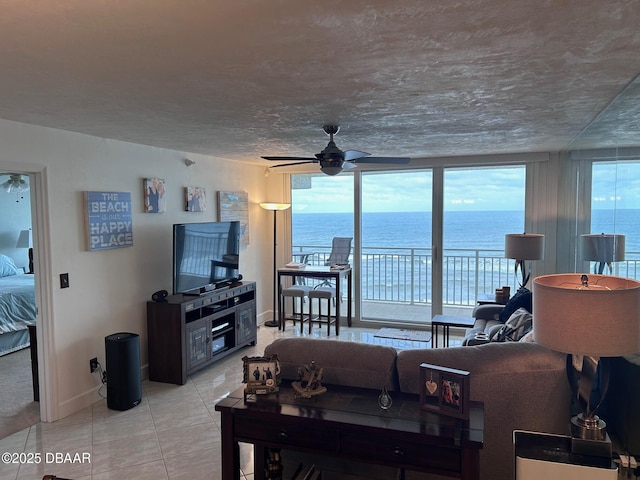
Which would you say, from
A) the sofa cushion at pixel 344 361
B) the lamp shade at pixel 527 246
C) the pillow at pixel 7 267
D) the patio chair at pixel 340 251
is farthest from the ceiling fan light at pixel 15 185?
the lamp shade at pixel 527 246

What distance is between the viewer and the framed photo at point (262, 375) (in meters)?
2.14

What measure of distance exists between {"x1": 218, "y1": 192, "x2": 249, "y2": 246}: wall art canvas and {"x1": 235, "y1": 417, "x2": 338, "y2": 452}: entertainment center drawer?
3785 millimetres

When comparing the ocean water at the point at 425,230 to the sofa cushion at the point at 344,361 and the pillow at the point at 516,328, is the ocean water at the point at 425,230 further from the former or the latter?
the sofa cushion at the point at 344,361

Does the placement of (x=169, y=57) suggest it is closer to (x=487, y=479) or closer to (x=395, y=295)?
(x=487, y=479)

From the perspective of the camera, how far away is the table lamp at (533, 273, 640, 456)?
5.31ft

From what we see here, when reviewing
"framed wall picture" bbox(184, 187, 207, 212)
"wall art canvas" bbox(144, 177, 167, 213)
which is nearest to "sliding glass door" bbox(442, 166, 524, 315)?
"framed wall picture" bbox(184, 187, 207, 212)

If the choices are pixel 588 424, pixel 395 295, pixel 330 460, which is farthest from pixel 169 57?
pixel 395 295

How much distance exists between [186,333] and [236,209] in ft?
6.95

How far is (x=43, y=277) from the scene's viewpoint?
11.3 ft

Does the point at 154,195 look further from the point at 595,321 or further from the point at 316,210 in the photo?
the point at 595,321

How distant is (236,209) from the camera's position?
5.85 metres

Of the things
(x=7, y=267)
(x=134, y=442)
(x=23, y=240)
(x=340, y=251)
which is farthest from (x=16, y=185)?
(x=134, y=442)

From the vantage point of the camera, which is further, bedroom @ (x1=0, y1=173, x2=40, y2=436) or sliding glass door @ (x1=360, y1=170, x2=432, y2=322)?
sliding glass door @ (x1=360, y1=170, x2=432, y2=322)

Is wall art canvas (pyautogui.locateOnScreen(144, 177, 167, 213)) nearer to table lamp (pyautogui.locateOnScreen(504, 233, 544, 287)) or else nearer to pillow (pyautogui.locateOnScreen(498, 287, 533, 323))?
pillow (pyautogui.locateOnScreen(498, 287, 533, 323))
